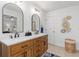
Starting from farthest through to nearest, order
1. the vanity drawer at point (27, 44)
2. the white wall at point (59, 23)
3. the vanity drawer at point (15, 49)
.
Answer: the white wall at point (59, 23), the vanity drawer at point (27, 44), the vanity drawer at point (15, 49)

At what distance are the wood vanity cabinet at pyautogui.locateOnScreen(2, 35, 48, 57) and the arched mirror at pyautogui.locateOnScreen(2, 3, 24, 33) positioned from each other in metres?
0.39

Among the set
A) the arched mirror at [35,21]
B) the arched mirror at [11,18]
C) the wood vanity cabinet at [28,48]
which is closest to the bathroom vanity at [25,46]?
the wood vanity cabinet at [28,48]

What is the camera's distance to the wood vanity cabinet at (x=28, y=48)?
109cm

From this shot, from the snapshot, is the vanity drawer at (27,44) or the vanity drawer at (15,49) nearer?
the vanity drawer at (15,49)

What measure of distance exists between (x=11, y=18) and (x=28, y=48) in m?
0.65

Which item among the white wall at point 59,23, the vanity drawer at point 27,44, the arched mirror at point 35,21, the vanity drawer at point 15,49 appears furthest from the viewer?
the arched mirror at point 35,21

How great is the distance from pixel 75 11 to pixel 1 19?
1.51 metres

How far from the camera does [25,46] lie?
52.7 inches

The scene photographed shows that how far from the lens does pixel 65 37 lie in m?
1.79

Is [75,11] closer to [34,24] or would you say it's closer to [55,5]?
[55,5]

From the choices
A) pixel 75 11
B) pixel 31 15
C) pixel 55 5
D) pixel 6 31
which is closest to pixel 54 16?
pixel 55 5

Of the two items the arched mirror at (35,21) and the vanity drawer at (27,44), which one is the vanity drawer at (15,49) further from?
the arched mirror at (35,21)

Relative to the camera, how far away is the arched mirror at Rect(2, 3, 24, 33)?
1364 millimetres

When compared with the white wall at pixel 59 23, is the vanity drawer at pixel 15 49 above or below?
below
